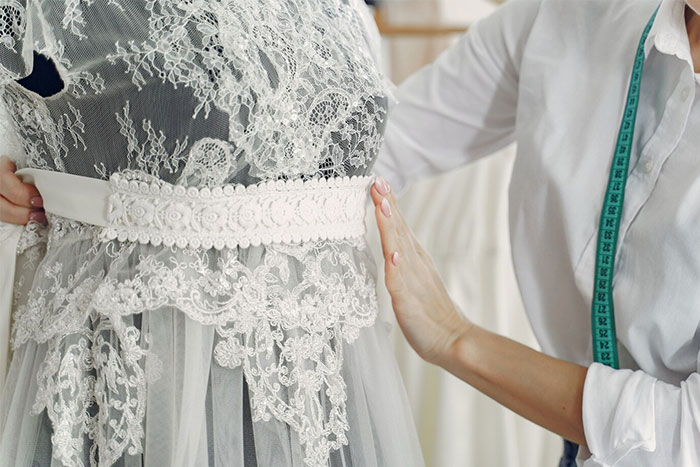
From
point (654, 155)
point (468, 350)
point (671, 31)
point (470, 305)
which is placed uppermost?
point (671, 31)

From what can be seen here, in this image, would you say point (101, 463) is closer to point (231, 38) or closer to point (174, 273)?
point (174, 273)

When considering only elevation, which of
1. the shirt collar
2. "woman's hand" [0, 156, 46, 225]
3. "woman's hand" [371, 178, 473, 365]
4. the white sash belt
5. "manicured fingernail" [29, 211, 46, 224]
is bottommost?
"woman's hand" [371, 178, 473, 365]

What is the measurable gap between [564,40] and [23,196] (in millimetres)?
635

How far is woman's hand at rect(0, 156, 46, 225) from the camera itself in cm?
69

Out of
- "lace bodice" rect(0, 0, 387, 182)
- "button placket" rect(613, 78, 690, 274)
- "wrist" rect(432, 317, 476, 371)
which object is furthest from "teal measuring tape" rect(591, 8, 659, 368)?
"lace bodice" rect(0, 0, 387, 182)

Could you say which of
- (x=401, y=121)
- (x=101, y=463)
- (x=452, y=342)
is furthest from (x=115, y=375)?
(x=401, y=121)

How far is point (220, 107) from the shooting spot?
1.96 feet

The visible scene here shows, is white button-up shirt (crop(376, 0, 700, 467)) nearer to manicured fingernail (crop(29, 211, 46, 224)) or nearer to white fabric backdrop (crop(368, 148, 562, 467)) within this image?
white fabric backdrop (crop(368, 148, 562, 467))

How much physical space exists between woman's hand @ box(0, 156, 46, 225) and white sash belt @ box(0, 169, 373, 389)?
28 millimetres

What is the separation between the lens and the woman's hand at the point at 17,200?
690 mm

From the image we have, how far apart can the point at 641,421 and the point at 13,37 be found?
25.2 inches

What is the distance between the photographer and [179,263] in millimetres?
612

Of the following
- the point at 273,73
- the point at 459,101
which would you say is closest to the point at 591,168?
the point at 459,101

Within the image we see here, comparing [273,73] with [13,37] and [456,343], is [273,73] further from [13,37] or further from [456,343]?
[456,343]
